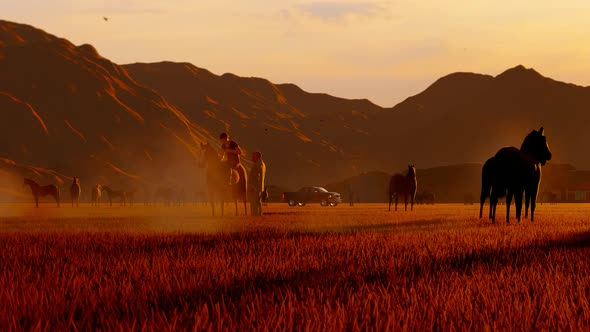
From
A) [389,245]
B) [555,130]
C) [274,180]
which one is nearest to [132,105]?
[274,180]

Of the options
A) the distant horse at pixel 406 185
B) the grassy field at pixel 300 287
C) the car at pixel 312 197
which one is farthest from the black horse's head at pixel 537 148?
the car at pixel 312 197

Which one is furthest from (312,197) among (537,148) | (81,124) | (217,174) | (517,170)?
(81,124)

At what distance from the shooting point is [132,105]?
542 ft

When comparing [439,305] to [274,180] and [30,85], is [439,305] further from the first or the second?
[30,85]

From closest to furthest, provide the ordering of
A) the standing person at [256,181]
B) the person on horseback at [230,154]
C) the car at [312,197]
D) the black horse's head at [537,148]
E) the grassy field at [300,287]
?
the grassy field at [300,287]
the black horse's head at [537,148]
the person on horseback at [230,154]
the standing person at [256,181]
the car at [312,197]

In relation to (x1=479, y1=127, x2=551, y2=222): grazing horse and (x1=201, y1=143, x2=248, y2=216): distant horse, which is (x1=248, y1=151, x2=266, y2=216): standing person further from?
(x1=479, y1=127, x2=551, y2=222): grazing horse

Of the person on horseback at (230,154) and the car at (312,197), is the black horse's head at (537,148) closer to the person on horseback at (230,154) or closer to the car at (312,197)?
the person on horseback at (230,154)

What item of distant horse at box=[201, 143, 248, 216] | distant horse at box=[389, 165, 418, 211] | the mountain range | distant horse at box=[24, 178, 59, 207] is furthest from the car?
the mountain range

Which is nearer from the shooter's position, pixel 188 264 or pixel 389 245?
pixel 188 264

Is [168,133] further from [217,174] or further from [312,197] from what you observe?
[217,174]

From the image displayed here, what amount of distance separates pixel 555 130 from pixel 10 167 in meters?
117

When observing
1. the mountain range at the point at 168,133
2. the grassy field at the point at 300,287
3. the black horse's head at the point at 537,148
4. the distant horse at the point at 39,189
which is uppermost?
the mountain range at the point at 168,133

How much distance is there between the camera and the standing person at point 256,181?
1881cm

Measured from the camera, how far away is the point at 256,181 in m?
19.2
